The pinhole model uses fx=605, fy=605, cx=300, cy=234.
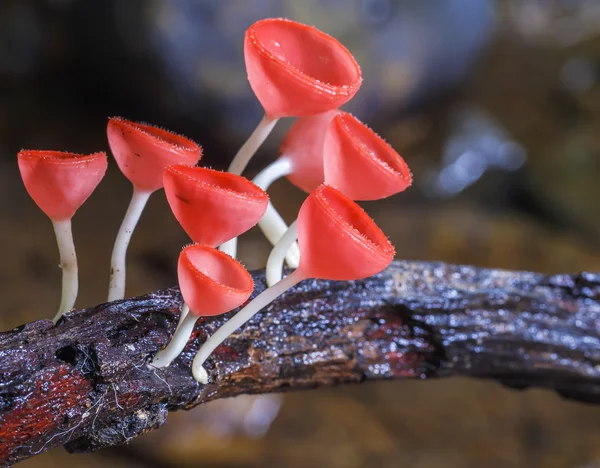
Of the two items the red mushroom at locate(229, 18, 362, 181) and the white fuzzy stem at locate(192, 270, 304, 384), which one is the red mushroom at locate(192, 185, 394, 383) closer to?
the white fuzzy stem at locate(192, 270, 304, 384)

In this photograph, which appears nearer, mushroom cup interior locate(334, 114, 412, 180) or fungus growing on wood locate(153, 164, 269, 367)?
fungus growing on wood locate(153, 164, 269, 367)

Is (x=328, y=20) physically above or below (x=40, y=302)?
above

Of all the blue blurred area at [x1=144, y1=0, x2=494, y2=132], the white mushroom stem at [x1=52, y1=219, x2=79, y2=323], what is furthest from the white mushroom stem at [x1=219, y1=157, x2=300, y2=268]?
the blue blurred area at [x1=144, y1=0, x2=494, y2=132]

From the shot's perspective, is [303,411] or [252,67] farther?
[303,411]

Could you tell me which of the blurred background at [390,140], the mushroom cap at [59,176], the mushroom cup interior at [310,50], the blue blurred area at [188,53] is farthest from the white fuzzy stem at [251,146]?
the blue blurred area at [188,53]

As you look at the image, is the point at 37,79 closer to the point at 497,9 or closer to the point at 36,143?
the point at 36,143

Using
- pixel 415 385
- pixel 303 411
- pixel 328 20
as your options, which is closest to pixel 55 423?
pixel 303 411

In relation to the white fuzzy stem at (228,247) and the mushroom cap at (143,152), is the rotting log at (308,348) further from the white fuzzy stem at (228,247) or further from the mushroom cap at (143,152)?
the mushroom cap at (143,152)
